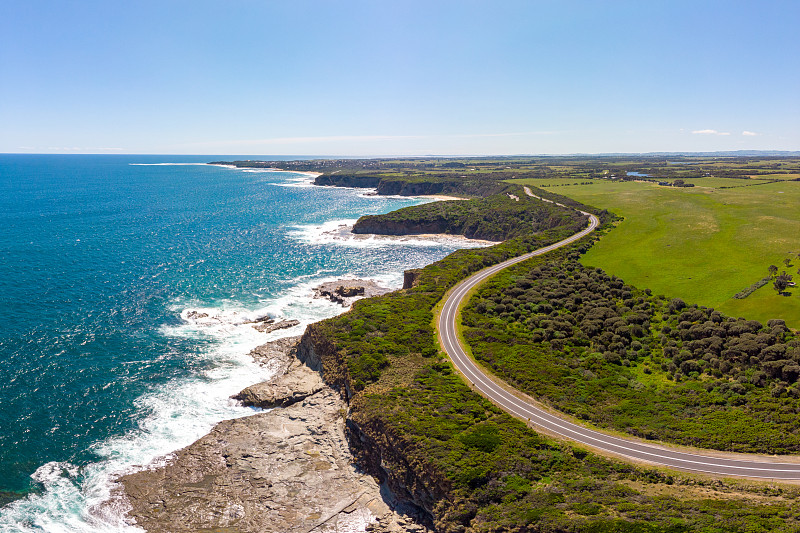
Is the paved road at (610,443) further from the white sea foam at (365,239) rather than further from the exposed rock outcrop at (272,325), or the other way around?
the white sea foam at (365,239)

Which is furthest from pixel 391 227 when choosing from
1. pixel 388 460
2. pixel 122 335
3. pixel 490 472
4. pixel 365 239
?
pixel 490 472

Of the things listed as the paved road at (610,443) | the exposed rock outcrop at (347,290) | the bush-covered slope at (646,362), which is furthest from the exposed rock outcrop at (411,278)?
the paved road at (610,443)

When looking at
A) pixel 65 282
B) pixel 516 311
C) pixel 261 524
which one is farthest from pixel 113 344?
pixel 516 311

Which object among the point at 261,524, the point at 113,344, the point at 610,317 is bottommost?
the point at 261,524

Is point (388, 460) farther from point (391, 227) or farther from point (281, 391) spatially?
point (391, 227)

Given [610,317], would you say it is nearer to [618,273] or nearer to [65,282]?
[618,273]
